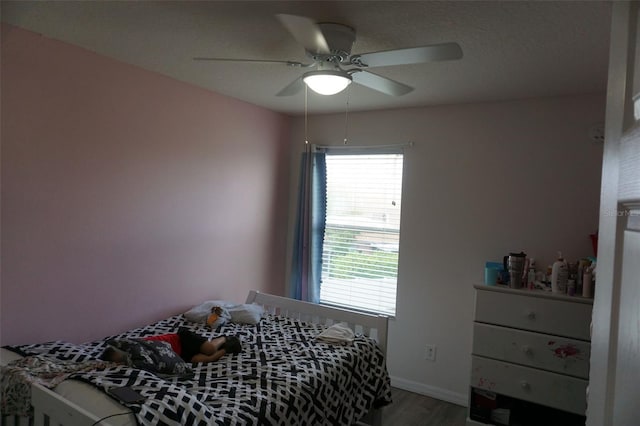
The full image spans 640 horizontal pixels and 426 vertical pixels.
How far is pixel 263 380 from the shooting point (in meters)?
2.09

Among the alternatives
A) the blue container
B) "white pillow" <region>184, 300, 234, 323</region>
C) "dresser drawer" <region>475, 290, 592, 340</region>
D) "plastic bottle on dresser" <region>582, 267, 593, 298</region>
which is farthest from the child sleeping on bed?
"plastic bottle on dresser" <region>582, 267, 593, 298</region>

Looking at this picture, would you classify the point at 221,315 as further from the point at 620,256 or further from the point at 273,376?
the point at 620,256

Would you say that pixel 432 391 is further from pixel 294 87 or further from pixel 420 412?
pixel 294 87

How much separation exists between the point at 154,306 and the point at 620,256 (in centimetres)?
292

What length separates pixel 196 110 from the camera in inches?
126

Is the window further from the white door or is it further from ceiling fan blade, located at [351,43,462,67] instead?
the white door

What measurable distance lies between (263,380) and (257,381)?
0.10 feet

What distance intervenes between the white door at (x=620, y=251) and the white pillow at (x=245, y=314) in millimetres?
2504

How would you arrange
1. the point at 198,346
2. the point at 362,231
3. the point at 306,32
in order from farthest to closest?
the point at 362,231 < the point at 198,346 < the point at 306,32

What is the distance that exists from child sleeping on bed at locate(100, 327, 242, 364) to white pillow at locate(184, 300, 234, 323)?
42 cm

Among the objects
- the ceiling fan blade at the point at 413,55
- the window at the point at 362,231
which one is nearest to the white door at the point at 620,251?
the ceiling fan blade at the point at 413,55

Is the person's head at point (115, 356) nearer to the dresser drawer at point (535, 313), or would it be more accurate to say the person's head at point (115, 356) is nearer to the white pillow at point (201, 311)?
the white pillow at point (201, 311)

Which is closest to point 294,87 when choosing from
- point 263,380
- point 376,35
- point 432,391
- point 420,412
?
point 376,35

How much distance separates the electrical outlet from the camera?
3.49m
